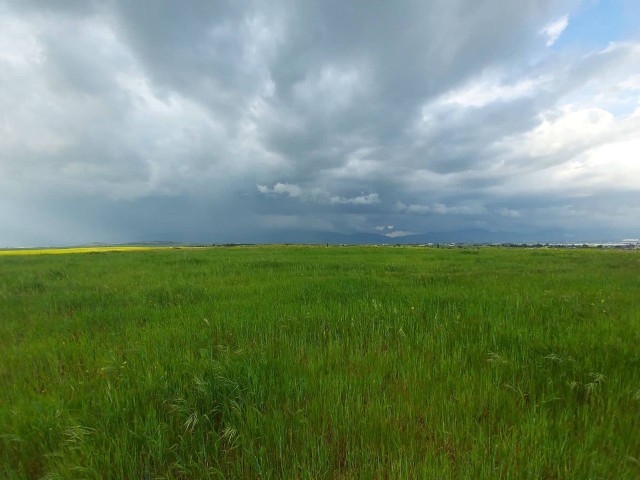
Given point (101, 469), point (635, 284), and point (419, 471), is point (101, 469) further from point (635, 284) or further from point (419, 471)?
point (635, 284)

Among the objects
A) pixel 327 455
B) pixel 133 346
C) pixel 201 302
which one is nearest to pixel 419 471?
pixel 327 455

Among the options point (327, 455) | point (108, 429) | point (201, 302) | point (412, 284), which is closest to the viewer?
point (327, 455)

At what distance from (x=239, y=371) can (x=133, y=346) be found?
218 centimetres

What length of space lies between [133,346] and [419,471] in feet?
13.8

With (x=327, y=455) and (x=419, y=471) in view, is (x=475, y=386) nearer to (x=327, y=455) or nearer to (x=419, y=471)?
(x=419, y=471)

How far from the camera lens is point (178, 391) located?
3.04 m

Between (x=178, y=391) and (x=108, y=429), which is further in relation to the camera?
(x=178, y=391)

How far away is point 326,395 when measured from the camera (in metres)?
2.98

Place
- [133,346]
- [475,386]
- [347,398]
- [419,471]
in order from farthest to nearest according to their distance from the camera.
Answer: [133,346] < [475,386] < [347,398] < [419,471]

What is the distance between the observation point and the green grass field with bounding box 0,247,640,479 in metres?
2.18

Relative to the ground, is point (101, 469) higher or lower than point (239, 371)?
lower

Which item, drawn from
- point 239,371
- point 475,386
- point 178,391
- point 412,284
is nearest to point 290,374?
point 239,371

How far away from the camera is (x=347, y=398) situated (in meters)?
2.88

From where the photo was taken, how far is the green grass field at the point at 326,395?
7.14 ft
